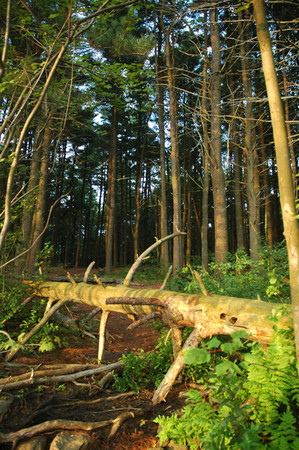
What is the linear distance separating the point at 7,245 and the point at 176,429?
4726 mm

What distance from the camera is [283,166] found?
247 centimetres

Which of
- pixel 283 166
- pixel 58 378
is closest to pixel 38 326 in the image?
pixel 58 378

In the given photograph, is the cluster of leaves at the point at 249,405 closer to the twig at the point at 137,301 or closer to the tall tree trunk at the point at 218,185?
the twig at the point at 137,301

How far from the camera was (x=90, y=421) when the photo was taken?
3291mm

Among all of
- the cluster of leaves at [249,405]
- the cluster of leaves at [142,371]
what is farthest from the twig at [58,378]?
the cluster of leaves at [249,405]

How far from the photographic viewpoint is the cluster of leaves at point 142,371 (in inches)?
165

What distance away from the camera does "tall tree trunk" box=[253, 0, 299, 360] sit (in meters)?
2.37

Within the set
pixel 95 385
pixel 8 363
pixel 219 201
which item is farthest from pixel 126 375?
pixel 219 201

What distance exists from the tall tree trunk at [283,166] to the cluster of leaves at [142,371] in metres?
2.56

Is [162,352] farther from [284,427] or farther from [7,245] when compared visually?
[7,245]

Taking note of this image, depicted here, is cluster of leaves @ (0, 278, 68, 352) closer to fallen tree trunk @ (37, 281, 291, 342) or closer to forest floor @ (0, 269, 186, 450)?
forest floor @ (0, 269, 186, 450)

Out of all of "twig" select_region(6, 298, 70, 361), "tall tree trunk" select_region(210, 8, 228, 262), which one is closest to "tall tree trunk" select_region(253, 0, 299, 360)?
"twig" select_region(6, 298, 70, 361)

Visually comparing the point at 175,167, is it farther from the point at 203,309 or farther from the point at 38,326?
the point at 203,309

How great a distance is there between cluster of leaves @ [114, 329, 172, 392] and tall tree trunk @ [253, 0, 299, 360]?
8.41 feet
